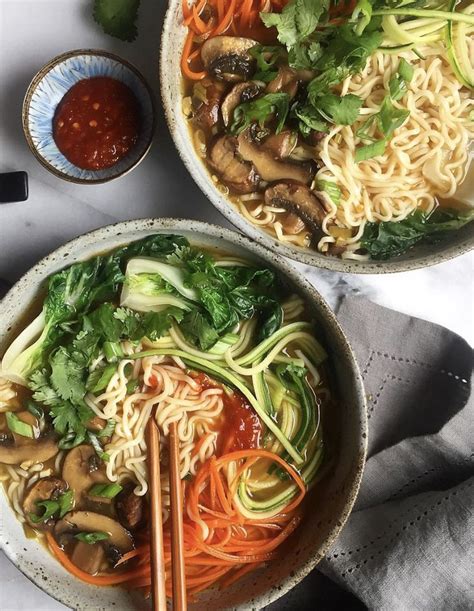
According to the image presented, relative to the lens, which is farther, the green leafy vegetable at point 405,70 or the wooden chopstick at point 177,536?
the green leafy vegetable at point 405,70

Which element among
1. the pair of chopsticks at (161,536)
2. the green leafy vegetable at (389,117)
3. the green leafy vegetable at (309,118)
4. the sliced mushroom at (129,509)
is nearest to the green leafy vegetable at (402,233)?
the green leafy vegetable at (389,117)

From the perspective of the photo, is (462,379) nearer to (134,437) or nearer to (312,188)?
(312,188)

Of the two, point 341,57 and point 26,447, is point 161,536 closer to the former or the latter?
point 26,447

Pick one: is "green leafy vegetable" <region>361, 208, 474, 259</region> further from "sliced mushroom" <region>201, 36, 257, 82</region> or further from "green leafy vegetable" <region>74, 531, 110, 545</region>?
"green leafy vegetable" <region>74, 531, 110, 545</region>

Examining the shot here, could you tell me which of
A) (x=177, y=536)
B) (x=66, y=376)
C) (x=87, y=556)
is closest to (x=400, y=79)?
(x=66, y=376)

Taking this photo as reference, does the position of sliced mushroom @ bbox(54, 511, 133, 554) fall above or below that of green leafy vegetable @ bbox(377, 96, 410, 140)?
below

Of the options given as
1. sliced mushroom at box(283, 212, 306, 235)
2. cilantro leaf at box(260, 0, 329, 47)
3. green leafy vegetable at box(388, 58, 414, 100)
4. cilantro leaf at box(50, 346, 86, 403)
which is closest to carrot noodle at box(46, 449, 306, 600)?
cilantro leaf at box(50, 346, 86, 403)

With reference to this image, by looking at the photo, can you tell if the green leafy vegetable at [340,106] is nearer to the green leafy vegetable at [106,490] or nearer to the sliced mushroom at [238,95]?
the sliced mushroom at [238,95]
